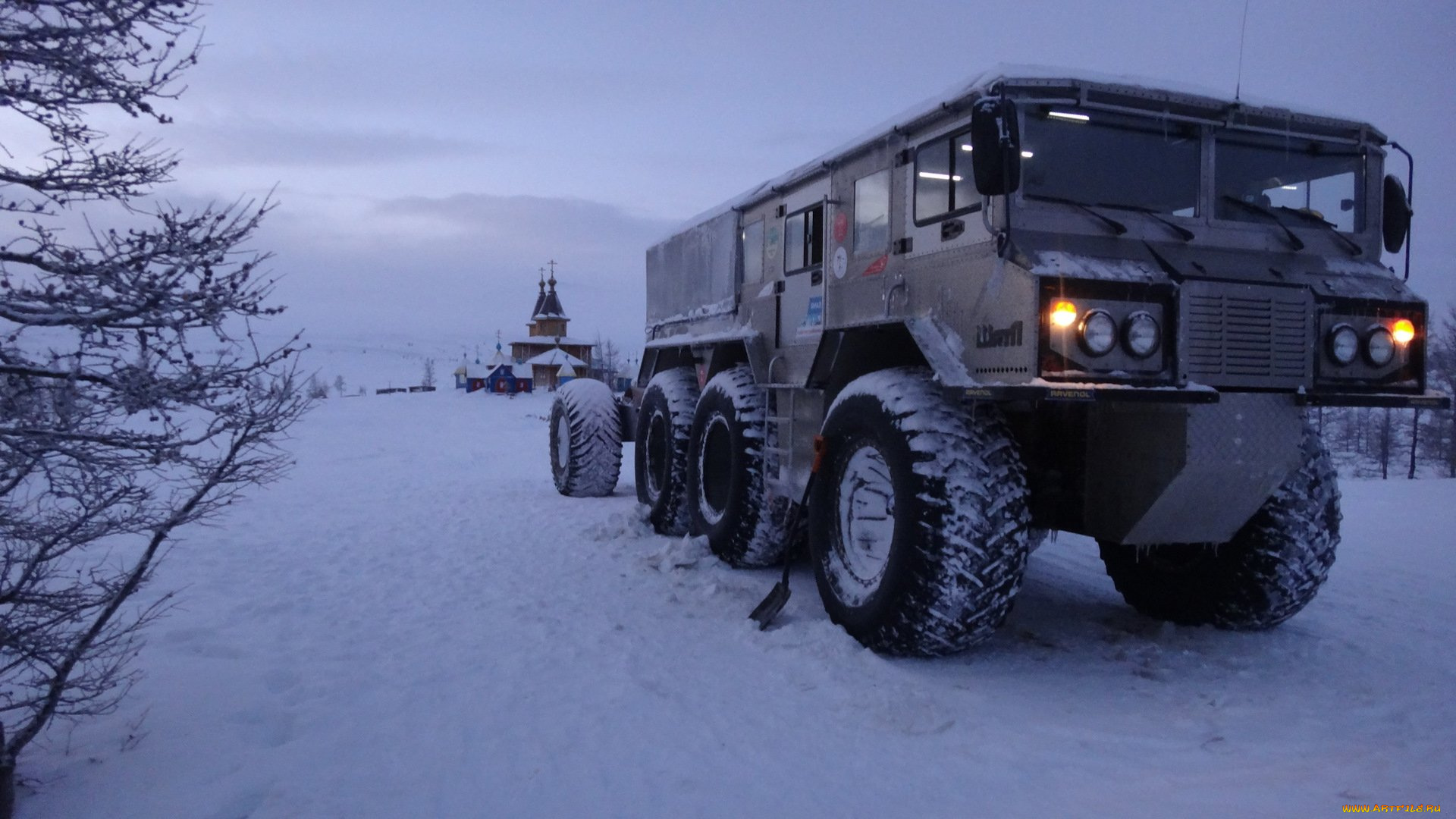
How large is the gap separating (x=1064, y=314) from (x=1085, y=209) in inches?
30.6

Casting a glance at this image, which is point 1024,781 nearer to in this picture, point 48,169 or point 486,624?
point 486,624

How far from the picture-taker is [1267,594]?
5.02 m

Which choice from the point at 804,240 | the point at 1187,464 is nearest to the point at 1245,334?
the point at 1187,464

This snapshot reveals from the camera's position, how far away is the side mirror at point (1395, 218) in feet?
17.0

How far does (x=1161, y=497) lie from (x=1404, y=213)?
256 centimetres

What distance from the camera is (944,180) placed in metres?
5.14

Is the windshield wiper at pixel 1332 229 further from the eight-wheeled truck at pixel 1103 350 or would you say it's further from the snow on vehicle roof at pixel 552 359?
the snow on vehicle roof at pixel 552 359

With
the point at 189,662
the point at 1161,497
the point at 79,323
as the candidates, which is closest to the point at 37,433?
the point at 79,323

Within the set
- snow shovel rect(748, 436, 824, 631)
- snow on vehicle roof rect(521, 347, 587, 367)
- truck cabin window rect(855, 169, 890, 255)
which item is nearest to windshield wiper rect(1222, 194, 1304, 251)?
truck cabin window rect(855, 169, 890, 255)

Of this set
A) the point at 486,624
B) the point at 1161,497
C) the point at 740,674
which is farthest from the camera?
the point at 486,624

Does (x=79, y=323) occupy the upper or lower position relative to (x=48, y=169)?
lower

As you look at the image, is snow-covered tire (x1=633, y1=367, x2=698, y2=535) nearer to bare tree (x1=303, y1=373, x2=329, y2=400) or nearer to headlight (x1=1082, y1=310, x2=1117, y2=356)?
bare tree (x1=303, y1=373, x2=329, y2=400)

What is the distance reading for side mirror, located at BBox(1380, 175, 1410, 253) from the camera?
17.0 ft

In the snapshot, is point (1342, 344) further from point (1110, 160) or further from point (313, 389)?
point (313, 389)
